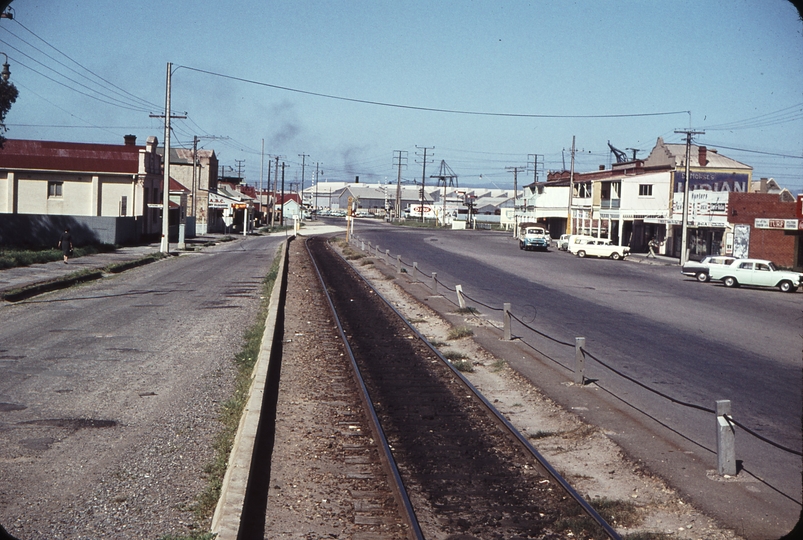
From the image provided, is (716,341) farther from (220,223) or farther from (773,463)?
(220,223)

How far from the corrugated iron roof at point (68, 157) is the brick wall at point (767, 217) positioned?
134 ft

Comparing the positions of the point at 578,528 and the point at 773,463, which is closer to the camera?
the point at 578,528

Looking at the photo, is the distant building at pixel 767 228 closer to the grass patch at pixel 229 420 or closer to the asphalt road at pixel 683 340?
the asphalt road at pixel 683 340

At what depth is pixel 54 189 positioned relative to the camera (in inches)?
2153

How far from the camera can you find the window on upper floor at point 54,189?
179 ft

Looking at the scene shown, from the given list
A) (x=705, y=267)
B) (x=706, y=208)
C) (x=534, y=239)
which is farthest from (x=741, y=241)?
(x=534, y=239)

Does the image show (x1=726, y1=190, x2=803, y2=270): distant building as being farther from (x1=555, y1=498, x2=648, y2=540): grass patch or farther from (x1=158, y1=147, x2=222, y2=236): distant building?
(x1=158, y1=147, x2=222, y2=236): distant building

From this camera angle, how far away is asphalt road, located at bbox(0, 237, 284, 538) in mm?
6992

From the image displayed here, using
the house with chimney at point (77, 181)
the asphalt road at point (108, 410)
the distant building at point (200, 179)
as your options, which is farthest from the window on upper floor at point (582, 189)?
the asphalt road at point (108, 410)

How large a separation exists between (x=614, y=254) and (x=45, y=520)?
5318 cm

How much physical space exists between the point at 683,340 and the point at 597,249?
38291 mm

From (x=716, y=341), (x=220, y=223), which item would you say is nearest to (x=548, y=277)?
(x=716, y=341)

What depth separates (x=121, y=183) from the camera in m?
56.2

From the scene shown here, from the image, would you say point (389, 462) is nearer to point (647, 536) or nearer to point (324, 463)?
point (324, 463)
